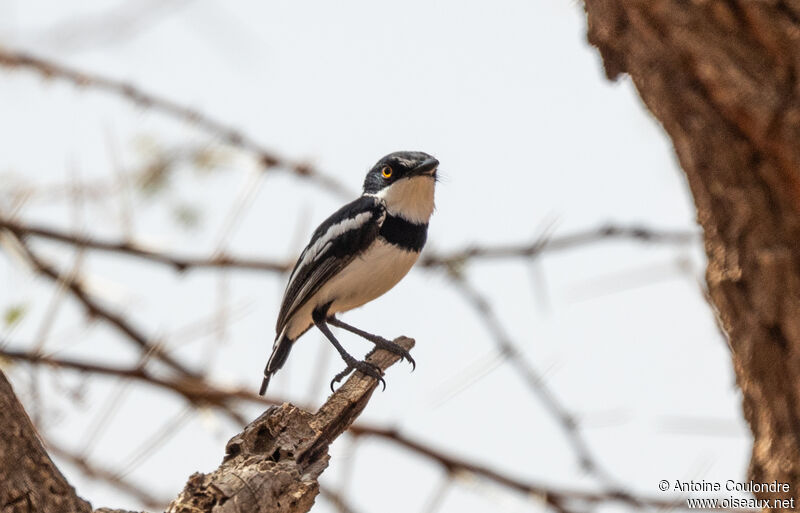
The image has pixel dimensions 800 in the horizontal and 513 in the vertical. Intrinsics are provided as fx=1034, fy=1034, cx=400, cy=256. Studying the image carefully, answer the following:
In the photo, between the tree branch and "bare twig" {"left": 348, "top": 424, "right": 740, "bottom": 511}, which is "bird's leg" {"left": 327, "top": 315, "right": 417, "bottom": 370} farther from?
the tree branch

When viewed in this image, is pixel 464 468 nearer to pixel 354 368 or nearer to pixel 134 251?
pixel 354 368

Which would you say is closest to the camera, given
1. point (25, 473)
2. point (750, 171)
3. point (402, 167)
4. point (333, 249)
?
point (25, 473)

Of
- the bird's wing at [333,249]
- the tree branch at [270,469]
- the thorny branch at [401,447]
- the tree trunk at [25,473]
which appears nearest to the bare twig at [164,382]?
the thorny branch at [401,447]

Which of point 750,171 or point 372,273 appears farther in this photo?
point 372,273

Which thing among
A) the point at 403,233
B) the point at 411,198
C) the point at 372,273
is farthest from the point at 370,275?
the point at 411,198

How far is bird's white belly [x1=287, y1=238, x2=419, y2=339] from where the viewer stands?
221 inches

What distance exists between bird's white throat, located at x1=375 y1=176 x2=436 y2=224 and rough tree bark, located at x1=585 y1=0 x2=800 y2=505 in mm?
2379

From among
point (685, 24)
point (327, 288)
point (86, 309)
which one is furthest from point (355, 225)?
point (685, 24)

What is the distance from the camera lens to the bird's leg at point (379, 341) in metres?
5.41

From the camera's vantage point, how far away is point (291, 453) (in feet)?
10.2

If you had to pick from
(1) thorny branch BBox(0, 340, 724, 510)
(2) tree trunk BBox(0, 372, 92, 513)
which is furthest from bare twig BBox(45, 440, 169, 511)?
(2) tree trunk BBox(0, 372, 92, 513)

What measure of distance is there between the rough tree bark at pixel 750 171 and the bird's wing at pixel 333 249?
96.7 inches

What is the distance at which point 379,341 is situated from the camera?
18.6 ft

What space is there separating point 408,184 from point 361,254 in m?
0.55
